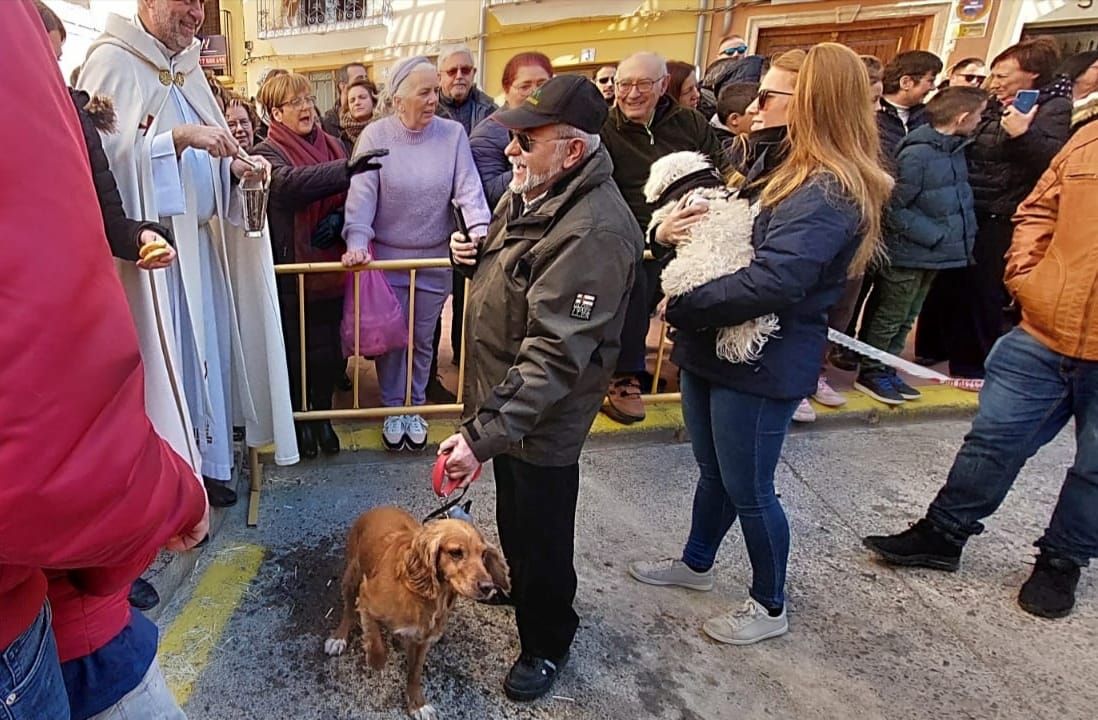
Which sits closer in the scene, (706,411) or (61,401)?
(61,401)

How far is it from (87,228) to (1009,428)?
10.8 feet

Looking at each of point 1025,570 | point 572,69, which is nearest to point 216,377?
point 1025,570

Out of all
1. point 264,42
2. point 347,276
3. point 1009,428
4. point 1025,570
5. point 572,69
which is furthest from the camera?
point 264,42

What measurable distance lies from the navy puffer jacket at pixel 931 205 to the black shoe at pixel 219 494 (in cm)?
411

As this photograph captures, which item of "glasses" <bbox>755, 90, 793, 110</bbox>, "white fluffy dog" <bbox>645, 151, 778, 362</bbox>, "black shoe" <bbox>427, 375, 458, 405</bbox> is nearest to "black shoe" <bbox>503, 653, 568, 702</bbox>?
"white fluffy dog" <bbox>645, 151, 778, 362</bbox>

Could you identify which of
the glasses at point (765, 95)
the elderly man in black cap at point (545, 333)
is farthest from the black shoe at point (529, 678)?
the glasses at point (765, 95)

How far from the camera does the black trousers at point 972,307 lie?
16.6ft

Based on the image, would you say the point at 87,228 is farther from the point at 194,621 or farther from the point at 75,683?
the point at 194,621

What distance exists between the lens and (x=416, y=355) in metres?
4.07

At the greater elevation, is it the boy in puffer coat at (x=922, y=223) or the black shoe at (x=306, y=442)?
the boy in puffer coat at (x=922, y=223)

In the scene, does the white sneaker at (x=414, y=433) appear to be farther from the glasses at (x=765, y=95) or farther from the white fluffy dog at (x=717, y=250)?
the glasses at (x=765, y=95)

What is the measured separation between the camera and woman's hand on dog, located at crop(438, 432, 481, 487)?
195cm

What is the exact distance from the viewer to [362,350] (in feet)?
12.4

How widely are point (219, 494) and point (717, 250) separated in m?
2.56
